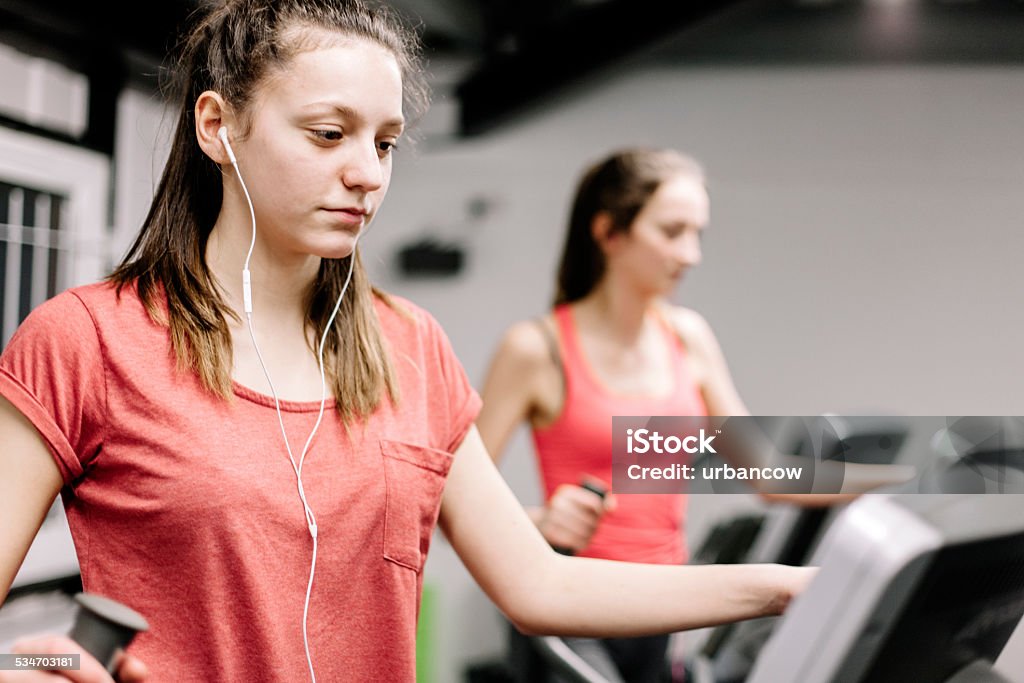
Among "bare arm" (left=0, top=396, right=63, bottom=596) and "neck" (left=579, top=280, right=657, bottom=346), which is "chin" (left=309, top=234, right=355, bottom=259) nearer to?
"bare arm" (left=0, top=396, right=63, bottom=596)

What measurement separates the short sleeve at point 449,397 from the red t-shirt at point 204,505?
10 cm

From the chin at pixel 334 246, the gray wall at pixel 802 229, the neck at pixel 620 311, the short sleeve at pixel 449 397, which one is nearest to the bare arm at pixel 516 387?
the neck at pixel 620 311

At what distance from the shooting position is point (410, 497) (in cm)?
103

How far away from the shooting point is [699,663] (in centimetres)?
224

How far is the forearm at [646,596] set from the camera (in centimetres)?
94

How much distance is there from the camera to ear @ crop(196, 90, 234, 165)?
3.34ft

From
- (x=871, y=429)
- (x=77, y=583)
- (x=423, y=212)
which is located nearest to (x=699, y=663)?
(x=871, y=429)

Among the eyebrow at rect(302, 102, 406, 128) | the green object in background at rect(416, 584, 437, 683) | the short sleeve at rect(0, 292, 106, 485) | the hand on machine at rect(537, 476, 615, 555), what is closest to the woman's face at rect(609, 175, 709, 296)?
the hand on machine at rect(537, 476, 615, 555)

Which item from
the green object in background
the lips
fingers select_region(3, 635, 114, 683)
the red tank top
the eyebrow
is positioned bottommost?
the green object in background

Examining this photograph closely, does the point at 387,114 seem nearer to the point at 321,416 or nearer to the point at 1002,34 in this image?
the point at 321,416

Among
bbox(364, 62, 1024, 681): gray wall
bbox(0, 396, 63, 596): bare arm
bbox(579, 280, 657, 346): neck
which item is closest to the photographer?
bbox(0, 396, 63, 596): bare arm

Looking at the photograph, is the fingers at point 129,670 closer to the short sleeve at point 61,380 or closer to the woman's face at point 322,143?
the short sleeve at point 61,380

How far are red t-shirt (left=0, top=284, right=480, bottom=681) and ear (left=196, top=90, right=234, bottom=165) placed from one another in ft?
0.57

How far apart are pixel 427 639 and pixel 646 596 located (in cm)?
303
